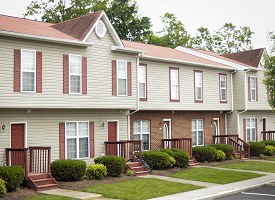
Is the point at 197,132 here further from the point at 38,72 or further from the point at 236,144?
the point at 38,72

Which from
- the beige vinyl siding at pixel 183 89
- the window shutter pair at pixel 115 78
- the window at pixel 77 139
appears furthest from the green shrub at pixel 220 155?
the window at pixel 77 139

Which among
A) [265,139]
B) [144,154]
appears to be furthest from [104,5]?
[144,154]

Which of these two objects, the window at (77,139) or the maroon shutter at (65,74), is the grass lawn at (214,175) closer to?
the window at (77,139)

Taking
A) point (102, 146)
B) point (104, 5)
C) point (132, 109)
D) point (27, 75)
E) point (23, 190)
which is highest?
point (104, 5)

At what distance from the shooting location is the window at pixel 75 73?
1896cm

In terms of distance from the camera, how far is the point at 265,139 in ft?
108

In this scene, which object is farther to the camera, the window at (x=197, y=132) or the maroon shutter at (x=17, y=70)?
the window at (x=197, y=132)

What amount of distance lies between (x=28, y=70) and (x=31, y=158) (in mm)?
3707

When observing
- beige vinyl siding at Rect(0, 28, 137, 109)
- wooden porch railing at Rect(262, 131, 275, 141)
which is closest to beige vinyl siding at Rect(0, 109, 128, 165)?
beige vinyl siding at Rect(0, 28, 137, 109)

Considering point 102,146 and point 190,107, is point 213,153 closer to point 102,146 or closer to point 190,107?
point 190,107

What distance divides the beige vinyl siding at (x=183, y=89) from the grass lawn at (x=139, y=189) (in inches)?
254

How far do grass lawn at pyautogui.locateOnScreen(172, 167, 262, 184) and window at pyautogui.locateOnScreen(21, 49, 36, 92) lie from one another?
26.2 feet

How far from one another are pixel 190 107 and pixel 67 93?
10.3 meters

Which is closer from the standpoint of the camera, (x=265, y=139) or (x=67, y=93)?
(x=67, y=93)
